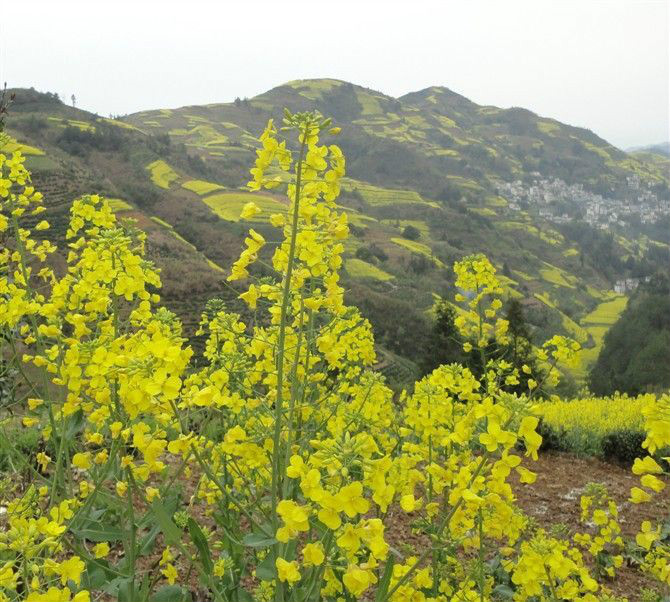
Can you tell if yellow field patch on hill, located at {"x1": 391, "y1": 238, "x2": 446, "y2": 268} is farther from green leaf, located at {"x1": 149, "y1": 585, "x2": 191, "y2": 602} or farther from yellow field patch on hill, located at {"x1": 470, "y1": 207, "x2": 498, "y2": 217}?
green leaf, located at {"x1": 149, "y1": 585, "x2": 191, "y2": 602}

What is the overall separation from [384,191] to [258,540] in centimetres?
11275

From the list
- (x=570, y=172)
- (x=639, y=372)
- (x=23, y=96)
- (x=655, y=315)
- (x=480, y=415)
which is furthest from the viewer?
(x=570, y=172)

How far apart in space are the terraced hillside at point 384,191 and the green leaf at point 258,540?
100 cm

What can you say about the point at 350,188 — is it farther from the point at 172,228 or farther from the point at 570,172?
the point at 570,172

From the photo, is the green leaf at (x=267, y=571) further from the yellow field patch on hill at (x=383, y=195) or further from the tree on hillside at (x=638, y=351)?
the yellow field patch on hill at (x=383, y=195)

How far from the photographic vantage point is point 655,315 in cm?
4847

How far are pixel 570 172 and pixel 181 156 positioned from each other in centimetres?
13537

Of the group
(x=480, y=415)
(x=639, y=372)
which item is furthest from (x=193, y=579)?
(x=639, y=372)

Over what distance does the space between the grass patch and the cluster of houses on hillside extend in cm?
9179

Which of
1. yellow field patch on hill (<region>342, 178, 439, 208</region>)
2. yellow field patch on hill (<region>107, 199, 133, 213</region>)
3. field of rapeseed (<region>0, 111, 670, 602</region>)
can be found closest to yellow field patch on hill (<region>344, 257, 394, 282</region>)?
yellow field patch on hill (<region>107, 199, 133, 213</region>)

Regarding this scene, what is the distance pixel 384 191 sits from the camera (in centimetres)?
11238

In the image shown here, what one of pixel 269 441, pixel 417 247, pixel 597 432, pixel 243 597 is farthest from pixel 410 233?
pixel 243 597

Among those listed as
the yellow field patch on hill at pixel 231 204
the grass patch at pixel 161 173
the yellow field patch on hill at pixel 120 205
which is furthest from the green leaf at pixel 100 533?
the grass patch at pixel 161 173

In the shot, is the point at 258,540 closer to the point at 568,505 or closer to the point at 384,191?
the point at 568,505
